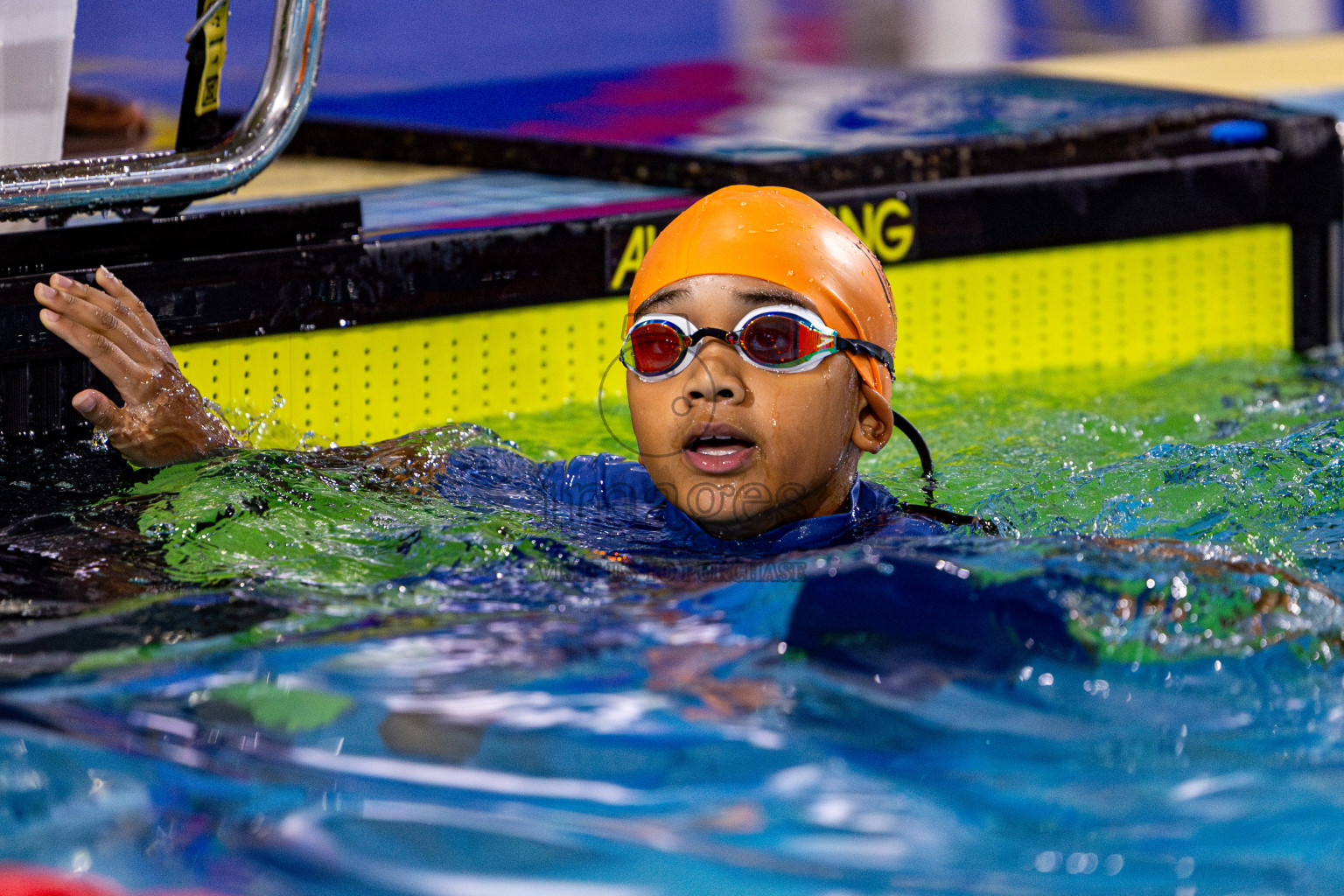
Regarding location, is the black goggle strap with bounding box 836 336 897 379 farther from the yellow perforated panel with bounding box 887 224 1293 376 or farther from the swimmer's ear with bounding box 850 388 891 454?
the yellow perforated panel with bounding box 887 224 1293 376

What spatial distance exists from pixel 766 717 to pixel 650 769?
→ 16cm

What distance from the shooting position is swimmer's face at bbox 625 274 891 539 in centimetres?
246

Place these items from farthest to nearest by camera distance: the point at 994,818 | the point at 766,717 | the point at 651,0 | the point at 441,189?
the point at 651,0, the point at 441,189, the point at 766,717, the point at 994,818

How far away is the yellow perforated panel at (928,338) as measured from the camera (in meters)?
3.62

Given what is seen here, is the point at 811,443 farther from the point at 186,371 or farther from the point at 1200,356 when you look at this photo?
the point at 1200,356

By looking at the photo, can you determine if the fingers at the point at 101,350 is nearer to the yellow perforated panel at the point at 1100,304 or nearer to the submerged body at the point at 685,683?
the submerged body at the point at 685,683

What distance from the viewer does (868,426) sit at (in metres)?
2.66

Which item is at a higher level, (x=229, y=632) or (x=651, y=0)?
(x=651, y=0)

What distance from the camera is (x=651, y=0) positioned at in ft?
35.2

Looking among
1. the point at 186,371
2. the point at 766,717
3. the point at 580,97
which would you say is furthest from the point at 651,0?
the point at 766,717

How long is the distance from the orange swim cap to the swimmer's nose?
160 millimetres

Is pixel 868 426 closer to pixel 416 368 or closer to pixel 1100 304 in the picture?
pixel 416 368

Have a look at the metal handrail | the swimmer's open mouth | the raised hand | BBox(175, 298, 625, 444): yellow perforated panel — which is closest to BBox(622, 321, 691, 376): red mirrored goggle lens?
the swimmer's open mouth

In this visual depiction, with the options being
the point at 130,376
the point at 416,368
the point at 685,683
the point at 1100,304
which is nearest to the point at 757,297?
the point at 685,683
